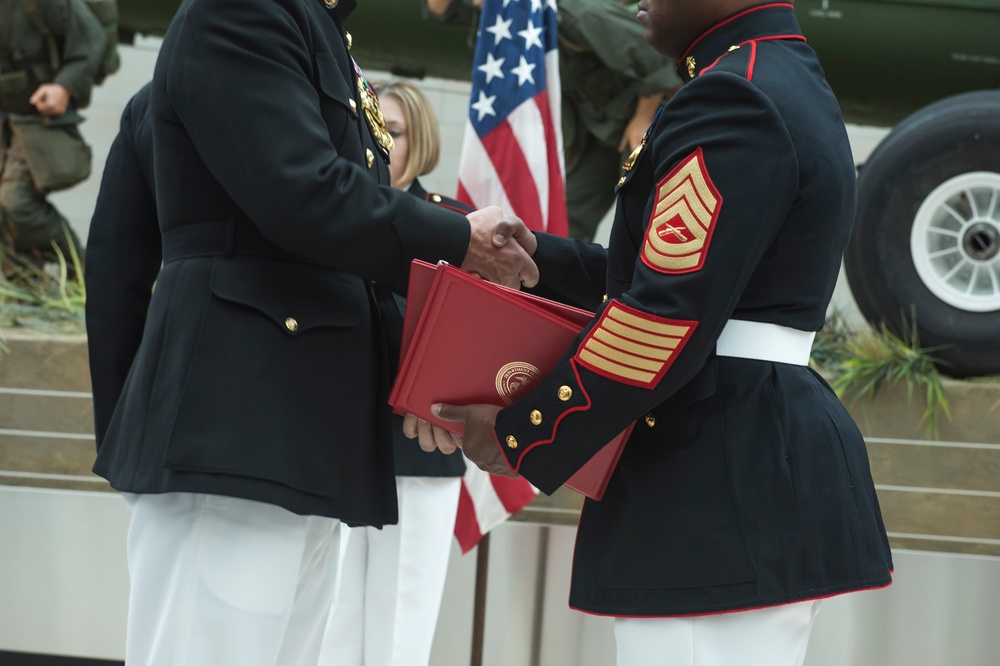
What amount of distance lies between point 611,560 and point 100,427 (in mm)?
889

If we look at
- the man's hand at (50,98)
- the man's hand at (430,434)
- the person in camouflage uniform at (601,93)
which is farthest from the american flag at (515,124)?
the man's hand at (50,98)

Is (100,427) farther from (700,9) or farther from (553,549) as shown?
(553,549)

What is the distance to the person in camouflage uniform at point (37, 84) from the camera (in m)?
4.30

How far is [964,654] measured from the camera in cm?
300

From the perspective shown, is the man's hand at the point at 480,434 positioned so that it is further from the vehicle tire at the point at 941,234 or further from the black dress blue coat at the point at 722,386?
the vehicle tire at the point at 941,234

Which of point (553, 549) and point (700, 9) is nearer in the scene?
point (700, 9)

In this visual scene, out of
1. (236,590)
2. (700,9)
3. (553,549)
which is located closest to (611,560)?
(236,590)

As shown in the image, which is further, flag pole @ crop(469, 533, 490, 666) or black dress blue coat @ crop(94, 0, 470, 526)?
flag pole @ crop(469, 533, 490, 666)

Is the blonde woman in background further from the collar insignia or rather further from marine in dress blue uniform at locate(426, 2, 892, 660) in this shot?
marine in dress blue uniform at locate(426, 2, 892, 660)

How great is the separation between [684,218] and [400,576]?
1597 mm

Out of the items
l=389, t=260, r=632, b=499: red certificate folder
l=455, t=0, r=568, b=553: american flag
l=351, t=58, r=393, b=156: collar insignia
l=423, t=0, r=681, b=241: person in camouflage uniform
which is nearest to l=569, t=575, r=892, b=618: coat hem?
l=389, t=260, r=632, b=499: red certificate folder

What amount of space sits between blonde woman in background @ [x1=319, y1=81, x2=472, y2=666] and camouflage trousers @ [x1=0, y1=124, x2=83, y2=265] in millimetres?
2455

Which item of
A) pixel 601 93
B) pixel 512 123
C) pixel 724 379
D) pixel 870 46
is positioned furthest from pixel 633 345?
pixel 870 46

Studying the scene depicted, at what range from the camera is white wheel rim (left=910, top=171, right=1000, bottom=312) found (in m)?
3.25
